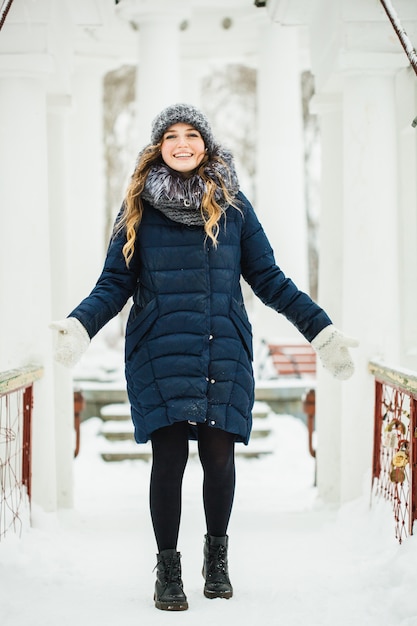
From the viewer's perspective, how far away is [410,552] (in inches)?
137

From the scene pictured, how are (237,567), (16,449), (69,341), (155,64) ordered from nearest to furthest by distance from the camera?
(69,341)
(237,567)
(16,449)
(155,64)

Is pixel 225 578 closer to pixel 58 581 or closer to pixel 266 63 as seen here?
Answer: pixel 58 581

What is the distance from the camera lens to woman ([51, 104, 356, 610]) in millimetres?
3309

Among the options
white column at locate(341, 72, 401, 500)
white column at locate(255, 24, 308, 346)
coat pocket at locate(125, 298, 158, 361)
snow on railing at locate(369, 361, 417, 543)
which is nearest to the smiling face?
coat pocket at locate(125, 298, 158, 361)

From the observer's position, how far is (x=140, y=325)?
11.0 ft

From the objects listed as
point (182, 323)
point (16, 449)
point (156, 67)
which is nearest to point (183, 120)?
point (182, 323)

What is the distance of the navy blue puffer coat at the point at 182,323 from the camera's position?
10.8 ft

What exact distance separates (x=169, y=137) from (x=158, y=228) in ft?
1.23

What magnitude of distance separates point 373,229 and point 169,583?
97.9 inches

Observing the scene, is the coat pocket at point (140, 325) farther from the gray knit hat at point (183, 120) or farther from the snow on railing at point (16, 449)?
the snow on railing at point (16, 449)

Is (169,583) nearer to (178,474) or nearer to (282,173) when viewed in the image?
(178,474)

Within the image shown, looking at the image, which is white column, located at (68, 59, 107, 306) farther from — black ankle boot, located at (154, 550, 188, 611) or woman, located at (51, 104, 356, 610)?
black ankle boot, located at (154, 550, 188, 611)

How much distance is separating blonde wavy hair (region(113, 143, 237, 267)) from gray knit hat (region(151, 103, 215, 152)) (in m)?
0.05

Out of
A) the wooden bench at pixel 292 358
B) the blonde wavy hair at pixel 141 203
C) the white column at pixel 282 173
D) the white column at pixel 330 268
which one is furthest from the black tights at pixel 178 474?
the white column at pixel 282 173
